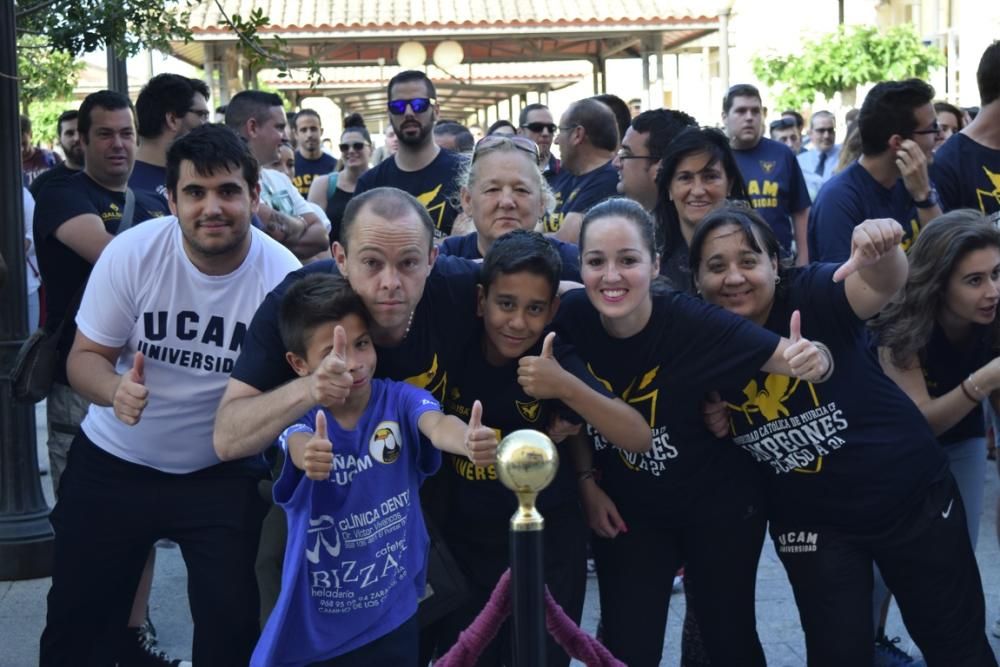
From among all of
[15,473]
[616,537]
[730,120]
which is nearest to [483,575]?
[616,537]

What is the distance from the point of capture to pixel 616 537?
4070mm

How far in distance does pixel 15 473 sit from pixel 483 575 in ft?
10.8

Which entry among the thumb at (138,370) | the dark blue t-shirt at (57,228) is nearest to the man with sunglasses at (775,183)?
the dark blue t-shirt at (57,228)

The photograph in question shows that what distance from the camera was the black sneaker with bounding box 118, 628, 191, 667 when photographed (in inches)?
190

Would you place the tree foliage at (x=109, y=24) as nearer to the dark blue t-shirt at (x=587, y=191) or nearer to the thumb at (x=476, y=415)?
the dark blue t-shirt at (x=587, y=191)

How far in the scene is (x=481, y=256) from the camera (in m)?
4.61

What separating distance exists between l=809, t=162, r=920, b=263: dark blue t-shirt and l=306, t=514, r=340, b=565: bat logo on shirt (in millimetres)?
2818

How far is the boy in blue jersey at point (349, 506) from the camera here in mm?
3482

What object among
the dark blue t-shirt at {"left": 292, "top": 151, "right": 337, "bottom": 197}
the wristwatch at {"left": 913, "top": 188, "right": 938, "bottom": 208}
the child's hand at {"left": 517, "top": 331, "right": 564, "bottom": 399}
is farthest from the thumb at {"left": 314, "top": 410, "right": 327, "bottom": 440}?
the dark blue t-shirt at {"left": 292, "top": 151, "right": 337, "bottom": 197}

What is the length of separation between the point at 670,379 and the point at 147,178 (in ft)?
10.1

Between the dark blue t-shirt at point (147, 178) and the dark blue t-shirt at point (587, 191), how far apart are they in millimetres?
1866

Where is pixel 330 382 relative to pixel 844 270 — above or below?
below

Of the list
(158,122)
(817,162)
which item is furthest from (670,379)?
(817,162)

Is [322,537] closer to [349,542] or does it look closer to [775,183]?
[349,542]
